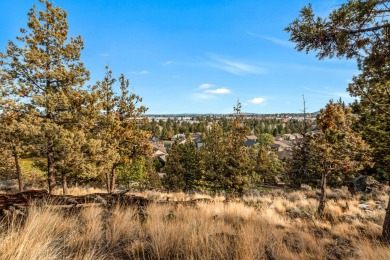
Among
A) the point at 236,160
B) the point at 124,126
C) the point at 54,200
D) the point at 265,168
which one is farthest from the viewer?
the point at 265,168

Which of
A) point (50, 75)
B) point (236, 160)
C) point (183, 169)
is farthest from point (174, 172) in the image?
point (50, 75)

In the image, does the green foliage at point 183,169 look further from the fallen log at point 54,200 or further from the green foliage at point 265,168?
the fallen log at point 54,200

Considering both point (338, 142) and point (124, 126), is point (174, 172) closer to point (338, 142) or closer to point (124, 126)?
point (124, 126)

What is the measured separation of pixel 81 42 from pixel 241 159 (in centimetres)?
1767

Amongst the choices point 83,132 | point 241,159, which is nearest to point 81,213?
point 83,132

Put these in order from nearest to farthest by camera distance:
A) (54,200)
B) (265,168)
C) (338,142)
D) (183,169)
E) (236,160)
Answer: (54,200), (338,142), (236,160), (183,169), (265,168)

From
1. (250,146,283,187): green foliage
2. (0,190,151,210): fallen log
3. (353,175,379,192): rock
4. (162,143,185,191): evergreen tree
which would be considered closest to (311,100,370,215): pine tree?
(0,190,151,210): fallen log

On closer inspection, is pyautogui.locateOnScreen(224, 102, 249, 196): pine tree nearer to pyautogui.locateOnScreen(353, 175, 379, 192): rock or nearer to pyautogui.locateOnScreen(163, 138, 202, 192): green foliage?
pyautogui.locateOnScreen(353, 175, 379, 192): rock

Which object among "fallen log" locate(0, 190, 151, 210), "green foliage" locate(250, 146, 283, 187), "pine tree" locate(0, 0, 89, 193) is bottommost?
"green foliage" locate(250, 146, 283, 187)

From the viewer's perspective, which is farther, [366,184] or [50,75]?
[366,184]

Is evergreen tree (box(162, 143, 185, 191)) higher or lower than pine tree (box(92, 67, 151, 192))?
lower

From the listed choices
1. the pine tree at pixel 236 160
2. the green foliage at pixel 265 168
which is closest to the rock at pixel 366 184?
the pine tree at pixel 236 160

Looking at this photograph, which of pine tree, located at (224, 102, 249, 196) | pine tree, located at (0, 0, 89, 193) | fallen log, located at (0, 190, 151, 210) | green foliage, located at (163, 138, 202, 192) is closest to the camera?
fallen log, located at (0, 190, 151, 210)

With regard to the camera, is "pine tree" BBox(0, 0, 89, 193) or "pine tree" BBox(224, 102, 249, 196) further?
"pine tree" BBox(224, 102, 249, 196)
